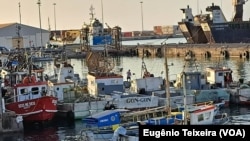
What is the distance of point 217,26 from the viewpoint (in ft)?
304

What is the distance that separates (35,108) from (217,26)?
65365 mm

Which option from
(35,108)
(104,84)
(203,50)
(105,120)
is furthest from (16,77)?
(203,50)

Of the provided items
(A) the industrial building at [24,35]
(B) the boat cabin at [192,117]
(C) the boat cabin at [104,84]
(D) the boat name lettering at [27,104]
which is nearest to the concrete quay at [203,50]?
(A) the industrial building at [24,35]

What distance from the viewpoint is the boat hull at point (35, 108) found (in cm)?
3094

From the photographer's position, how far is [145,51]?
104875 mm

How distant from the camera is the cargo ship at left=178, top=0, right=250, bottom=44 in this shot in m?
93.0

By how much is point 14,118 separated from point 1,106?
0.89 meters

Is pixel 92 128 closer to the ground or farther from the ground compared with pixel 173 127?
closer to the ground

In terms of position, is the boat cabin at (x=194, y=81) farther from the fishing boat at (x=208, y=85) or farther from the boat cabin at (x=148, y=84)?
the boat cabin at (x=148, y=84)

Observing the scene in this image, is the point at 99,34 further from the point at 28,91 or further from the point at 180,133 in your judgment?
the point at 180,133

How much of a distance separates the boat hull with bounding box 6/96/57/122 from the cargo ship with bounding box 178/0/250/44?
6396 cm

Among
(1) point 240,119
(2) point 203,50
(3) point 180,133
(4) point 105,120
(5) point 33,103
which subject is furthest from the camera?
(2) point 203,50

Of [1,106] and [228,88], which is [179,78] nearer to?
[228,88]

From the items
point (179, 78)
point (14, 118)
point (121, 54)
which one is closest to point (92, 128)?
point (14, 118)
